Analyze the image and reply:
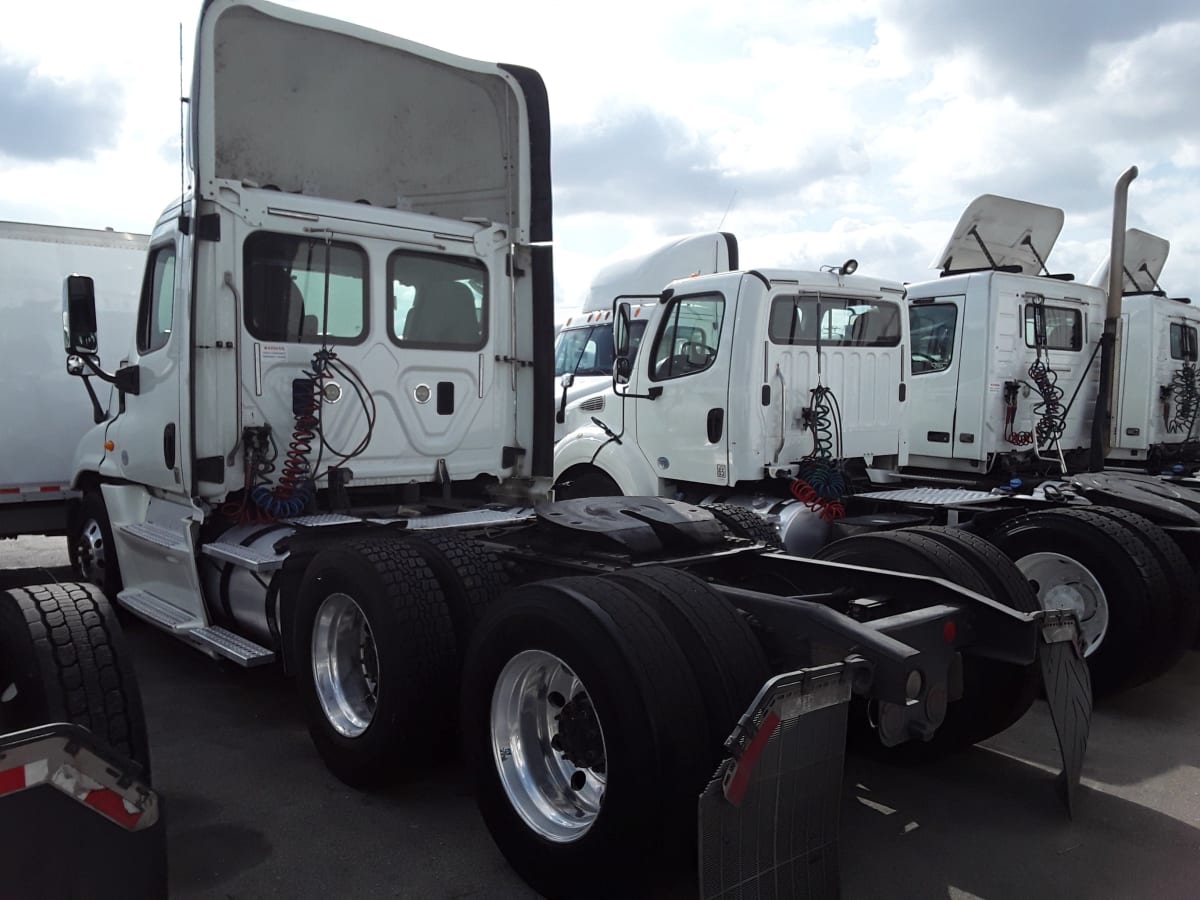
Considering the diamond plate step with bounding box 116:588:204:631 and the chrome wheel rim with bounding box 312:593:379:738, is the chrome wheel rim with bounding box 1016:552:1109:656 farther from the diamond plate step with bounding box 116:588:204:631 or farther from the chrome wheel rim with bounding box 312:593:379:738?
the diamond plate step with bounding box 116:588:204:631

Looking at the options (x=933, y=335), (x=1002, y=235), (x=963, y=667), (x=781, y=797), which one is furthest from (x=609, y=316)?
(x=781, y=797)

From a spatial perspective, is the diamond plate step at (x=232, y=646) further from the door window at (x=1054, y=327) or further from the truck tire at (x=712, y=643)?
the door window at (x=1054, y=327)

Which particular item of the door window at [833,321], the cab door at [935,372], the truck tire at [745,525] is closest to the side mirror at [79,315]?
the truck tire at [745,525]

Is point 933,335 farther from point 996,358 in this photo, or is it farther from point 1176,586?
point 1176,586

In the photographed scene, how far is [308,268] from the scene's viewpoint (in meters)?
5.27

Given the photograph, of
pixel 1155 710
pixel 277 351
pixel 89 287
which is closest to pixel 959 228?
pixel 1155 710

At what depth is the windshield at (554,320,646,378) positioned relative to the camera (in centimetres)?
926

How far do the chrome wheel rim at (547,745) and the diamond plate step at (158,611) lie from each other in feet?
8.18

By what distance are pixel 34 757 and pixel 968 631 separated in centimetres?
300

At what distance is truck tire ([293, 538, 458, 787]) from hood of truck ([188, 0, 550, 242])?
225cm

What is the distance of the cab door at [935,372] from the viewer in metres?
8.95

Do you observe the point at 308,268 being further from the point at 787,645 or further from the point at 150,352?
the point at 787,645

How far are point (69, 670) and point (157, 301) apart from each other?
123 inches

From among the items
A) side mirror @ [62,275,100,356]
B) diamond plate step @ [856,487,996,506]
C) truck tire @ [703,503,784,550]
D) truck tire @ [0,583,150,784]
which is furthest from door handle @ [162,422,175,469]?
diamond plate step @ [856,487,996,506]
